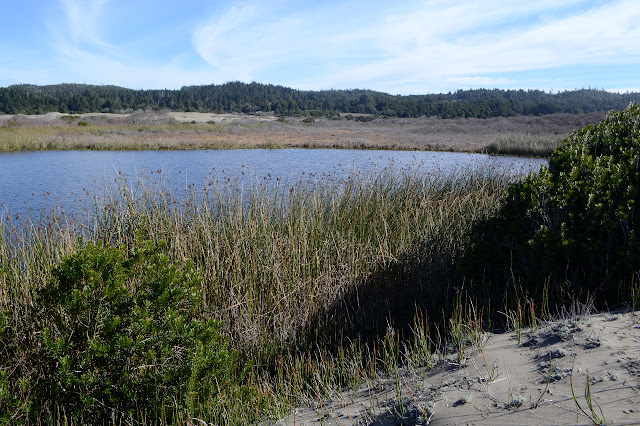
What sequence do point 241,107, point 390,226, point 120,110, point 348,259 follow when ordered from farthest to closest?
point 241,107
point 120,110
point 390,226
point 348,259

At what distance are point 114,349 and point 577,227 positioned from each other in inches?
140

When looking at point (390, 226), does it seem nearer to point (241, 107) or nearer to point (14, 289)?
point (14, 289)

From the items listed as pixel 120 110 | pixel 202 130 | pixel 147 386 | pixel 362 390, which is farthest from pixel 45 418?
pixel 120 110

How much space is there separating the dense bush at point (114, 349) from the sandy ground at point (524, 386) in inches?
27.9

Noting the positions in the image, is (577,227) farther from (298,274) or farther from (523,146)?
(523,146)

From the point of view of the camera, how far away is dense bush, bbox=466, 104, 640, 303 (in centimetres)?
367

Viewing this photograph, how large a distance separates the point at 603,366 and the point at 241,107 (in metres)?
89.4

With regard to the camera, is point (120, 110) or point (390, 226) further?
point (120, 110)

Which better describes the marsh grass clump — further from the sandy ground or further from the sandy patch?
the sandy patch

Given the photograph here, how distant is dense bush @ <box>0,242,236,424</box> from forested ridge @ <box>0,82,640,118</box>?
5310cm

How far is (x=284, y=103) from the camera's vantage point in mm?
83688

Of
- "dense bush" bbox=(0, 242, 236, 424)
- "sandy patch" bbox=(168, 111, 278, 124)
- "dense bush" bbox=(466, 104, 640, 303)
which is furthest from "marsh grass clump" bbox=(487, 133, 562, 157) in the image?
"sandy patch" bbox=(168, 111, 278, 124)

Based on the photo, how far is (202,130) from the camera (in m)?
40.0

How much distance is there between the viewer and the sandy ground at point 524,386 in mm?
2217
